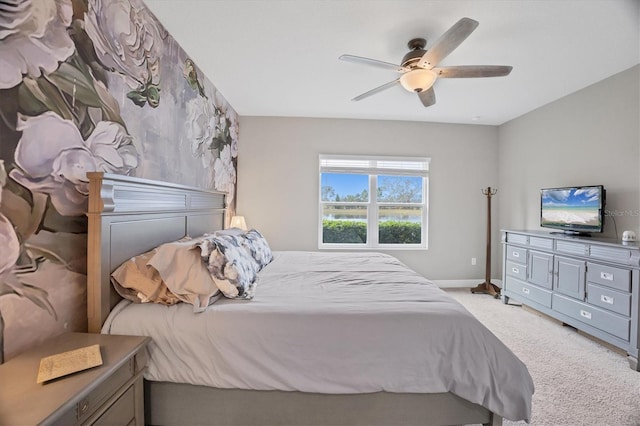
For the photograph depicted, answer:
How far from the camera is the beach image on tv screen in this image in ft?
9.18

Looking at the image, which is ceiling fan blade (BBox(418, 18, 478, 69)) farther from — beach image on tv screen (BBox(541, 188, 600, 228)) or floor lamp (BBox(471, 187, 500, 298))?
floor lamp (BBox(471, 187, 500, 298))

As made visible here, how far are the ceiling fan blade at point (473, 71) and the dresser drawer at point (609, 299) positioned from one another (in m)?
2.12

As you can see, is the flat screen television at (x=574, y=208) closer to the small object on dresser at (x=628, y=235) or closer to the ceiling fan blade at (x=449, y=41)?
the small object on dresser at (x=628, y=235)

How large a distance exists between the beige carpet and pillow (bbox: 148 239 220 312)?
6.46 ft

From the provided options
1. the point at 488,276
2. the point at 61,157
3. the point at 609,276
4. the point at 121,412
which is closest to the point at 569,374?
the point at 609,276

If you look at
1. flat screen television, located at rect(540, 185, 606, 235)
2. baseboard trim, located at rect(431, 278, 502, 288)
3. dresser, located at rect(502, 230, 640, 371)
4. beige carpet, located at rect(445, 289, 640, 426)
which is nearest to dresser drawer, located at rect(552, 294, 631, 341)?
dresser, located at rect(502, 230, 640, 371)

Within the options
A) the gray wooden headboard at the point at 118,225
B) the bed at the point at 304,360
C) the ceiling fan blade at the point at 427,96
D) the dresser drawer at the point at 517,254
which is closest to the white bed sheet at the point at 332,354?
the bed at the point at 304,360

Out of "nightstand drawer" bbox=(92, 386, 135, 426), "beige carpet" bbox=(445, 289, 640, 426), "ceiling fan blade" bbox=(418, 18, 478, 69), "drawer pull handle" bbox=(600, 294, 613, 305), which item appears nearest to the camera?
"nightstand drawer" bbox=(92, 386, 135, 426)

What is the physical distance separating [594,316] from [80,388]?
12.2 feet

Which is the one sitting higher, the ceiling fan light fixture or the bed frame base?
the ceiling fan light fixture

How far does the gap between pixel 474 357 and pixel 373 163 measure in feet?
10.9

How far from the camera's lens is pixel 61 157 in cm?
128

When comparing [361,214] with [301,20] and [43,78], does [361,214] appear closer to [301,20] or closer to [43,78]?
[301,20]

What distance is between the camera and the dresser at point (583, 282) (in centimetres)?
225
